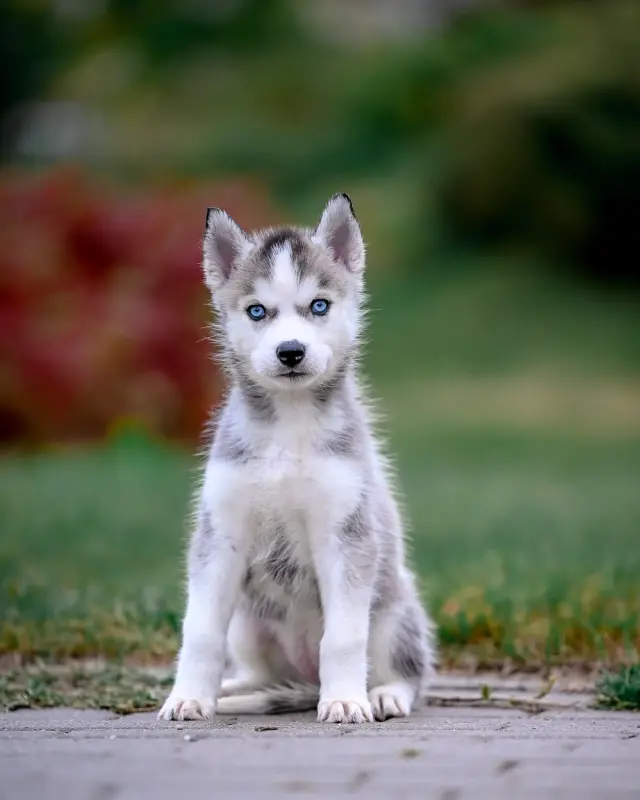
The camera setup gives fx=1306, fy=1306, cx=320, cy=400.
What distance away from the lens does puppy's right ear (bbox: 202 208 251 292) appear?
465cm

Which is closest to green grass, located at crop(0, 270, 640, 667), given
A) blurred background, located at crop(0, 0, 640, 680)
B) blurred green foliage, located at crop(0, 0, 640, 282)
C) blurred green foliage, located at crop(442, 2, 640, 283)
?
blurred background, located at crop(0, 0, 640, 680)

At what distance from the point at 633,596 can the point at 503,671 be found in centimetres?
119

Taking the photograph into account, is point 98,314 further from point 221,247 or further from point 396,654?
point 396,654

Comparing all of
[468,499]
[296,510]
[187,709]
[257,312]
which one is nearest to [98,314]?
[468,499]

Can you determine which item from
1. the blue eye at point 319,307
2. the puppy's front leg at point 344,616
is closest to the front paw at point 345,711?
the puppy's front leg at point 344,616

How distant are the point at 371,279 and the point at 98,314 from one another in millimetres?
7853

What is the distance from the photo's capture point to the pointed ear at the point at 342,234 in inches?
184

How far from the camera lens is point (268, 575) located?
4.45 meters

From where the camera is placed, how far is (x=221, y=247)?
4.68 metres

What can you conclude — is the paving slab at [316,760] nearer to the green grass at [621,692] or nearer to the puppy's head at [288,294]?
the green grass at [621,692]

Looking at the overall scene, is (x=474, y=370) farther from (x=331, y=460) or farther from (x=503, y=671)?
(x=331, y=460)

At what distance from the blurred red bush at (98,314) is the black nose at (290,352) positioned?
32.3 ft

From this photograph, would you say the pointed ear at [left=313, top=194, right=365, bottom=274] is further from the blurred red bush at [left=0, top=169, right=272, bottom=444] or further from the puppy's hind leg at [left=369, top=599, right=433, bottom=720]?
the blurred red bush at [left=0, top=169, right=272, bottom=444]

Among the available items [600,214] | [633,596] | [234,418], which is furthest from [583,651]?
[600,214]
